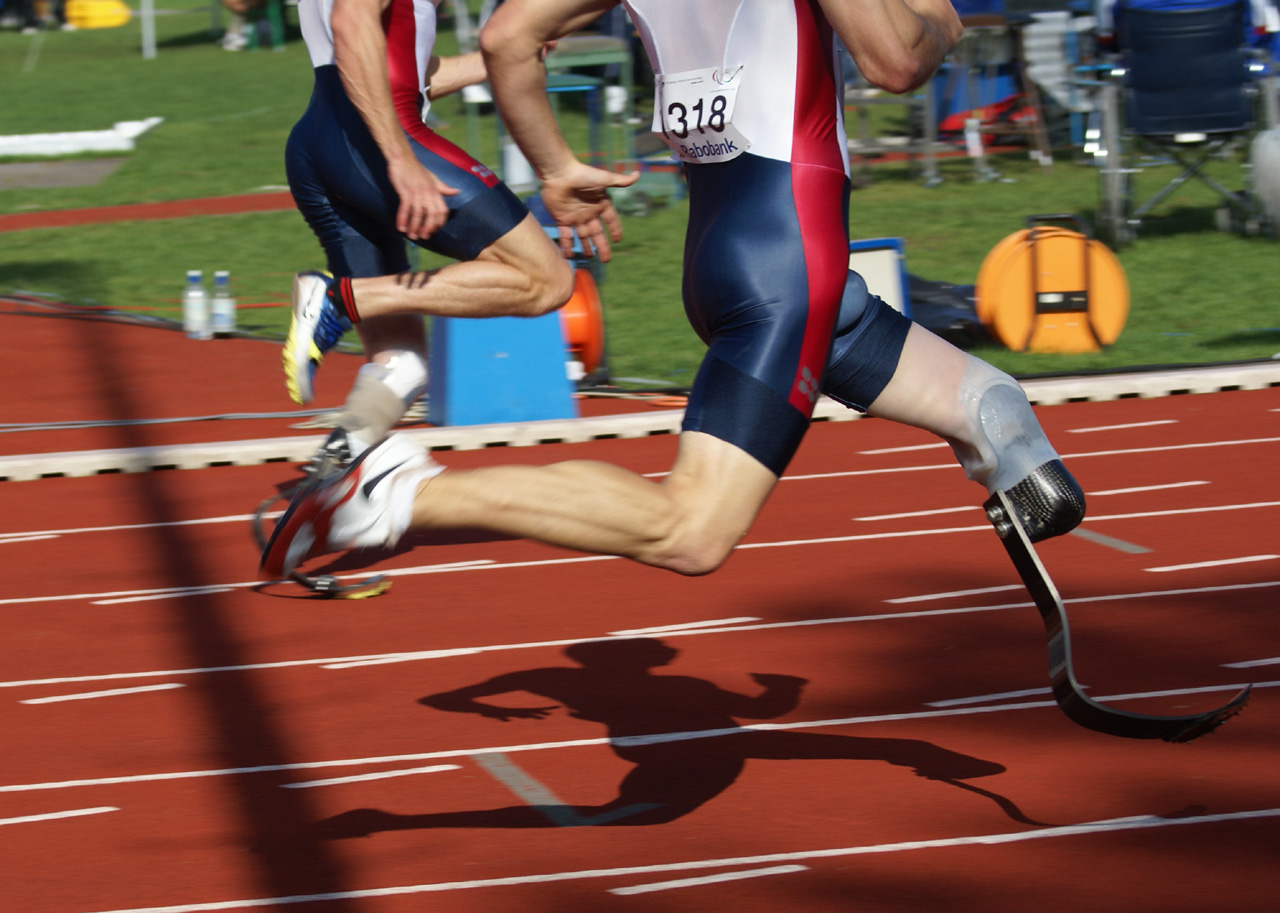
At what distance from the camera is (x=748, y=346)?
10.2ft

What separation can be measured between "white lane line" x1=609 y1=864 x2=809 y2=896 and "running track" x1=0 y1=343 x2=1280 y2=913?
0.04 feet

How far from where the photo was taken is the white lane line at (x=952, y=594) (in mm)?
4738

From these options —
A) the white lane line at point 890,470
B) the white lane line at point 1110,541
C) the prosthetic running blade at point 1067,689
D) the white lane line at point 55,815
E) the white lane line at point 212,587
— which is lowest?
the white lane line at point 890,470

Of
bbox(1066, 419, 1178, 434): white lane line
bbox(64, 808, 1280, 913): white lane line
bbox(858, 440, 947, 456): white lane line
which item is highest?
bbox(64, 808, 1280, 913): white lane line

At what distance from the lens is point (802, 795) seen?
342 centimetres

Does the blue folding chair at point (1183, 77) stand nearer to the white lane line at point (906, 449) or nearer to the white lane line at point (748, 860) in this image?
the white lane line at point (906, 449)

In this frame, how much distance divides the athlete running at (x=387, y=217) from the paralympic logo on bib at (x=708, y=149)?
Result: 1815 mm

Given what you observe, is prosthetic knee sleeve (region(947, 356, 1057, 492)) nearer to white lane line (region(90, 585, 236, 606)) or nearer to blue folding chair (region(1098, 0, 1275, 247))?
white lane line (region(90, 585, 236, 606))

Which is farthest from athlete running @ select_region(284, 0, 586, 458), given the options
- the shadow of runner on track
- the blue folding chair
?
the blue folding chair

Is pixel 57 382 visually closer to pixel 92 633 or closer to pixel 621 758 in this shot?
pixel 92 633

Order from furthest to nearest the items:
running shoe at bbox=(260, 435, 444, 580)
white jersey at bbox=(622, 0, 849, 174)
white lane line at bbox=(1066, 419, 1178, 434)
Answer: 1. white lane line at bbox=(1066, 419, 1178, 434)
2. white jersey at bbox=(622, 0, 849, 174)
3. running shoe at bbox=(260, 435, 444, 580)

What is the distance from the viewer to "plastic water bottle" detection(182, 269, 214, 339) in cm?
901

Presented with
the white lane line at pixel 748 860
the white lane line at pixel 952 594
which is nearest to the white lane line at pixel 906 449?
the white lane line at pixel 952 594

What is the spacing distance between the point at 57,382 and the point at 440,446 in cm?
271
